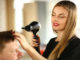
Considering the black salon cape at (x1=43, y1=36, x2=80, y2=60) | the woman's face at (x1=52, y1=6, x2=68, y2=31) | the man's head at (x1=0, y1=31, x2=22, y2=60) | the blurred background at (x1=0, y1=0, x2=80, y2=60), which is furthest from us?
the blurred background at (x1=0, y1=0, x2=80, y2=60)

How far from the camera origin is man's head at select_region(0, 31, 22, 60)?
4.87 feet

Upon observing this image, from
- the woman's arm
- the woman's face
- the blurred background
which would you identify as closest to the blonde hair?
the woman's face

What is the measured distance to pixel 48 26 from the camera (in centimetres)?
614

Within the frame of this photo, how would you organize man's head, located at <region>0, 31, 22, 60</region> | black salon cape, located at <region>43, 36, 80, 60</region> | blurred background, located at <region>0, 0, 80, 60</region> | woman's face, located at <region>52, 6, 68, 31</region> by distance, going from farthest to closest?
blurred background, located at <region>0, 0, 80, 60</region> < woman's face, located at <region>52, 6, 68, 31</region> < black salon cape, located at <region>43, 36, 80, 60</region> < man's head, located at <region>0, 31, 22, 60</region>

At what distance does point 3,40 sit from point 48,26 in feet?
15.3

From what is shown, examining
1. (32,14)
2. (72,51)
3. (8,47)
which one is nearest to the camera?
(8,47)

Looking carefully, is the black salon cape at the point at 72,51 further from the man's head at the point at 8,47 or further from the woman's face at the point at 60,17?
the man's head at the point at 8,47

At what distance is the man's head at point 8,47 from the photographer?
1.48m

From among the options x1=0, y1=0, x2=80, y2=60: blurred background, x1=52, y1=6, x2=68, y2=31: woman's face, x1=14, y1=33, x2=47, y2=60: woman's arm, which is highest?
x1=52, y1=6, x2=68, y2=31: woman's face

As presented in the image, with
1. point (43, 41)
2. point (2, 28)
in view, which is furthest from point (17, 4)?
point (43, 41)

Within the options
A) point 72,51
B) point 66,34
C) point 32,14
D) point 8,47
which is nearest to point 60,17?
point 66,34

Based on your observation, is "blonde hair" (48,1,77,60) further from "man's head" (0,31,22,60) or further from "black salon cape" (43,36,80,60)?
"man's head" (0,31,22,60)

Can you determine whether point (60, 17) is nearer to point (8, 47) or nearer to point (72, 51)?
point (72, 51)

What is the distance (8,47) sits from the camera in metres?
1.49
